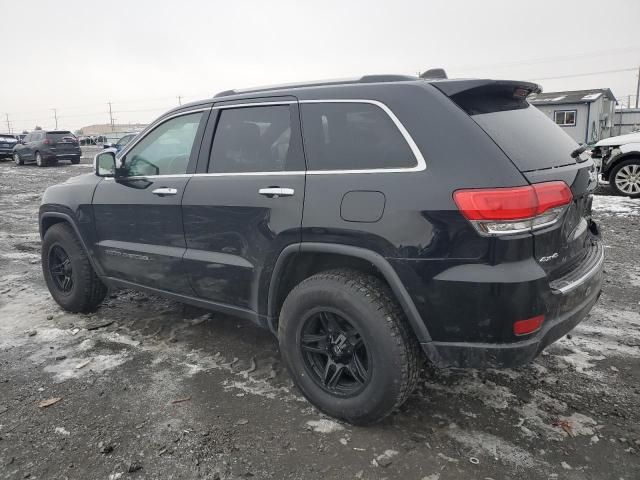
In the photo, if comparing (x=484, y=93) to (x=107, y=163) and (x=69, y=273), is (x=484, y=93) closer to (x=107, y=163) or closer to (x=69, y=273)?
(x=107, y=163)

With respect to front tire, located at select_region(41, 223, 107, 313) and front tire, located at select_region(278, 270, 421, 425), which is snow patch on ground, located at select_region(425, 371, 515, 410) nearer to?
front tire, located at select_region(278, 270, 421, 425)

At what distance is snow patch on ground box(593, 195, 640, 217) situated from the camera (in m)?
8.52

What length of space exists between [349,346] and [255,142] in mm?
1427

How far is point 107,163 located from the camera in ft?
12.9

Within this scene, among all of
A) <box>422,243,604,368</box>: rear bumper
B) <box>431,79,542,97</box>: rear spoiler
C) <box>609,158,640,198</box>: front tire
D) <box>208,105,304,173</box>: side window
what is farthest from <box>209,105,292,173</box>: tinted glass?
<box>609,158,640,198</box>: front tire

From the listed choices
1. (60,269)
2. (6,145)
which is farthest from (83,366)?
(6,145)

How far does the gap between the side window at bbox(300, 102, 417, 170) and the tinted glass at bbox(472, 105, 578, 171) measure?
424 millimetres

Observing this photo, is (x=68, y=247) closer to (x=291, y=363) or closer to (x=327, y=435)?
(x=291, y=363)

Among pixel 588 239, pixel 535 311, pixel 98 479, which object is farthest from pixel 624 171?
pixel 98 479

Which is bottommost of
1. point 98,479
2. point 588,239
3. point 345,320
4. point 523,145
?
point 98,479

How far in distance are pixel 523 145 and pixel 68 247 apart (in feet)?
12.5

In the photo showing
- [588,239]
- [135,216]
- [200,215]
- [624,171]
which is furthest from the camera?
[624,171]

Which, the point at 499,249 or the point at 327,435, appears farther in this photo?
the point at 327,435

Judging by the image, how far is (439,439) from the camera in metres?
2.64
